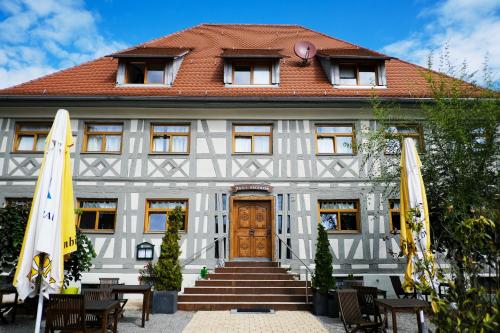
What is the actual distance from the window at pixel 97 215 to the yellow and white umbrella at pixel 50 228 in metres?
6.49

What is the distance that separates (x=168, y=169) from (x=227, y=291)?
428 centimetres

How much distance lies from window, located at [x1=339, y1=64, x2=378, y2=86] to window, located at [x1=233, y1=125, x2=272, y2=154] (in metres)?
3.41

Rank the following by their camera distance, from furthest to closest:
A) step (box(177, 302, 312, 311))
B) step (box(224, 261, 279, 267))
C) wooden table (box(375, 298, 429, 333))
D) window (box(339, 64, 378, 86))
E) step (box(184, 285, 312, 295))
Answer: window (box(339, 64, 378, 86)) → step (box(224, 261, 279, 267)) → step (box(184, 285, 312, 295)) → step (box(177, 302, 312, 311)) → wooden table (box(375, 298, 429, 333))

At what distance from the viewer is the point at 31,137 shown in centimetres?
1189

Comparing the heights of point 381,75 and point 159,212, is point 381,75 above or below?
above

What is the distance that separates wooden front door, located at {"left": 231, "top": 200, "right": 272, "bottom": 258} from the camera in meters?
11.3

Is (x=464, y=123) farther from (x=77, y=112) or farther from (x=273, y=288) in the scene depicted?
(x=77, y=112)

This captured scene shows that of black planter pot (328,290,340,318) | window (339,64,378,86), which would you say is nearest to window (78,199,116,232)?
black planter pot (328,290,340,318)

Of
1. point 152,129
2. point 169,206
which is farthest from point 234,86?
point 169,206

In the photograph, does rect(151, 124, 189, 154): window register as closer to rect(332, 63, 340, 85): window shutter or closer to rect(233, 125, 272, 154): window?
rect(233, 125, 272, 154): window

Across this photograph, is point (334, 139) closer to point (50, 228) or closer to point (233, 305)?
point (233, 305)

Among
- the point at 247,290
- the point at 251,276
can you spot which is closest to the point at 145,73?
the point at 251,276

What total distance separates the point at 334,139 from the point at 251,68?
387 centimetres

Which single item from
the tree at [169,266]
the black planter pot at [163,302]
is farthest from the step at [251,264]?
the black planter pot at [163,302]
